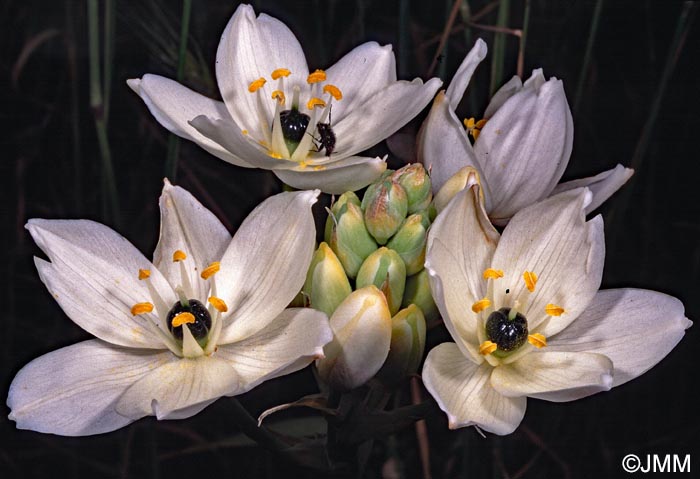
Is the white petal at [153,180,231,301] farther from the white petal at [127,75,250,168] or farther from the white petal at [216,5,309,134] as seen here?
the white petal at [216,5,309,134]

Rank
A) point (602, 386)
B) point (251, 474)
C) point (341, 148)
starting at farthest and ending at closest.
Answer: point (251, 474), point (341, 148), point (602, 386)

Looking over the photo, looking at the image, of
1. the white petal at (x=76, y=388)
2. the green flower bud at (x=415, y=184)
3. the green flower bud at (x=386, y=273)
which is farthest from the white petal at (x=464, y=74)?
the white petal at (x=76, y=388)

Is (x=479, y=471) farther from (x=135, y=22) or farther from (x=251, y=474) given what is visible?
(x=135, y=22)

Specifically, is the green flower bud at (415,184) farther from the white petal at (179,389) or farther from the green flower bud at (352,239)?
the white petal at (179,389)

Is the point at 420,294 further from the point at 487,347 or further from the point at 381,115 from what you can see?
the point at 381,115

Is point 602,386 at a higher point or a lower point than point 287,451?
higher

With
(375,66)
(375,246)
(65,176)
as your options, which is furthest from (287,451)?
(65,176)
